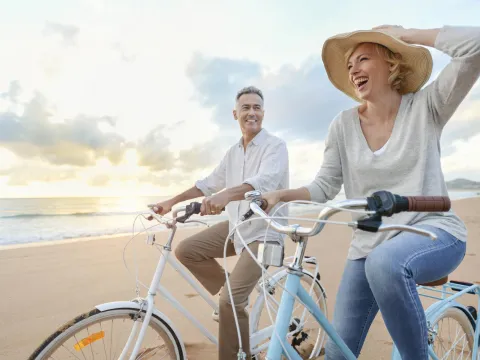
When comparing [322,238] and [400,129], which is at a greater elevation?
[400,129]

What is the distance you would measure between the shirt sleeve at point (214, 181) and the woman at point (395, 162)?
4.34 feet

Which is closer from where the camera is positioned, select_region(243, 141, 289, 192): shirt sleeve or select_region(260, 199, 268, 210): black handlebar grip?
select_region(260, 199, 268, 210): black handlebar grip

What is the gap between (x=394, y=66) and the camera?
1.74 m

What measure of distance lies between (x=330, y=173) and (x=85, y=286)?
160 inches

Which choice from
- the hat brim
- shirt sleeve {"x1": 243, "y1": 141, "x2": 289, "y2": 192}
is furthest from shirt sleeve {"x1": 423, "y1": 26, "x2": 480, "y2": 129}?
shirt sleeve {"x1": 243, "y1": 141, "x2": 289, "y2": 192}

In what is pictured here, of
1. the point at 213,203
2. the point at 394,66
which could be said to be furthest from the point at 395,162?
the point at 213,203

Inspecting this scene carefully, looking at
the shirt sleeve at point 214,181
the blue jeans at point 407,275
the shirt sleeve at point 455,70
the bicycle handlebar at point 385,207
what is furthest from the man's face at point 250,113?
the bicycle handlebar at point 385,207

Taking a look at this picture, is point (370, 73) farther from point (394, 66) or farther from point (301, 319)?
point (301, 319)

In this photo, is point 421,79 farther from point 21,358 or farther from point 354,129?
point 21,358

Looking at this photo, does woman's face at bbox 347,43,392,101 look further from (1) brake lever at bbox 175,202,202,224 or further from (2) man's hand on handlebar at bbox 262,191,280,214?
(1) brake lever at bbox 175,202,202,224

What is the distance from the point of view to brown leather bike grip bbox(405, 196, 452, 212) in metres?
1.07

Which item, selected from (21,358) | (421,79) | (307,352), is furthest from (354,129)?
(21,358)

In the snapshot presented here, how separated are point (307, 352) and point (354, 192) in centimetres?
180

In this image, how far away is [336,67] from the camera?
2.11m
